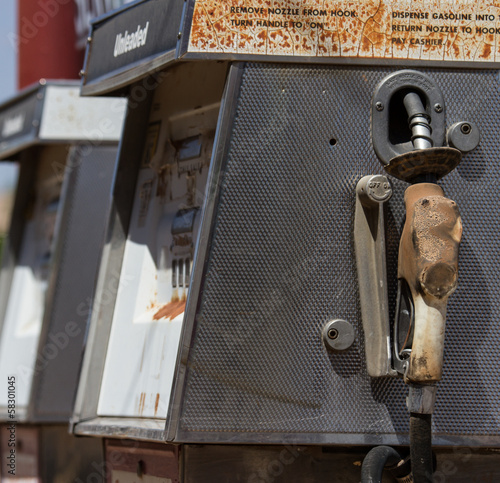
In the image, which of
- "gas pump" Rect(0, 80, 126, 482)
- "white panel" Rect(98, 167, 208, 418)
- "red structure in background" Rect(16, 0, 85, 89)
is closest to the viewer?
"white panel" Rect(98, 167, 208, 418)

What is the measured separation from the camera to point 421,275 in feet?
9.67

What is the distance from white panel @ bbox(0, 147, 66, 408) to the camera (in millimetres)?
5863

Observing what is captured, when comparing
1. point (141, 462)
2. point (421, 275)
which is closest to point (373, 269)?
point (421, 275)

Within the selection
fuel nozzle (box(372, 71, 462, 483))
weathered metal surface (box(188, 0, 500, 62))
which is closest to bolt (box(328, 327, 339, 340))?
fuel nozzle (box(372, 71, 462, 483))

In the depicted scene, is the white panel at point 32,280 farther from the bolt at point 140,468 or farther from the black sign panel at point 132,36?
the bolt at point 140,468

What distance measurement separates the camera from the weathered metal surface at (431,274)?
292 centimetres

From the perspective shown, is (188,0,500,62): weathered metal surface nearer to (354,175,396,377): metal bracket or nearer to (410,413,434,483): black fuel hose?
(354,175,396,377): metal bracket

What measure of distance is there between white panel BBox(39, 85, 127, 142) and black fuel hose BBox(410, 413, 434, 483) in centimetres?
284

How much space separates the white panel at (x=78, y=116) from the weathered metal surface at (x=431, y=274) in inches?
105

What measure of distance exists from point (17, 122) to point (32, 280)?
3.19 ft

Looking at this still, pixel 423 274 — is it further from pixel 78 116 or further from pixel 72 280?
pixel 78 116

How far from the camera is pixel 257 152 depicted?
10.5 ft

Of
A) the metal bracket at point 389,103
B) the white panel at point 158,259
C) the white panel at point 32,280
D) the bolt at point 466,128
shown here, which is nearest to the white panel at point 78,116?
the white panel at point 32,280

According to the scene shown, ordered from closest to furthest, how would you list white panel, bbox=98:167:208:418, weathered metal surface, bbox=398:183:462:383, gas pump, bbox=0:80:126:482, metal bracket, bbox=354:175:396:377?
1. weathered metal surface, bbox=398:183:462:383
2. metal bracket, bbox=354:175:396:377
3. white panel, bbox=98:167:208:418
4. gas pump, bbox=0:80:126:482
